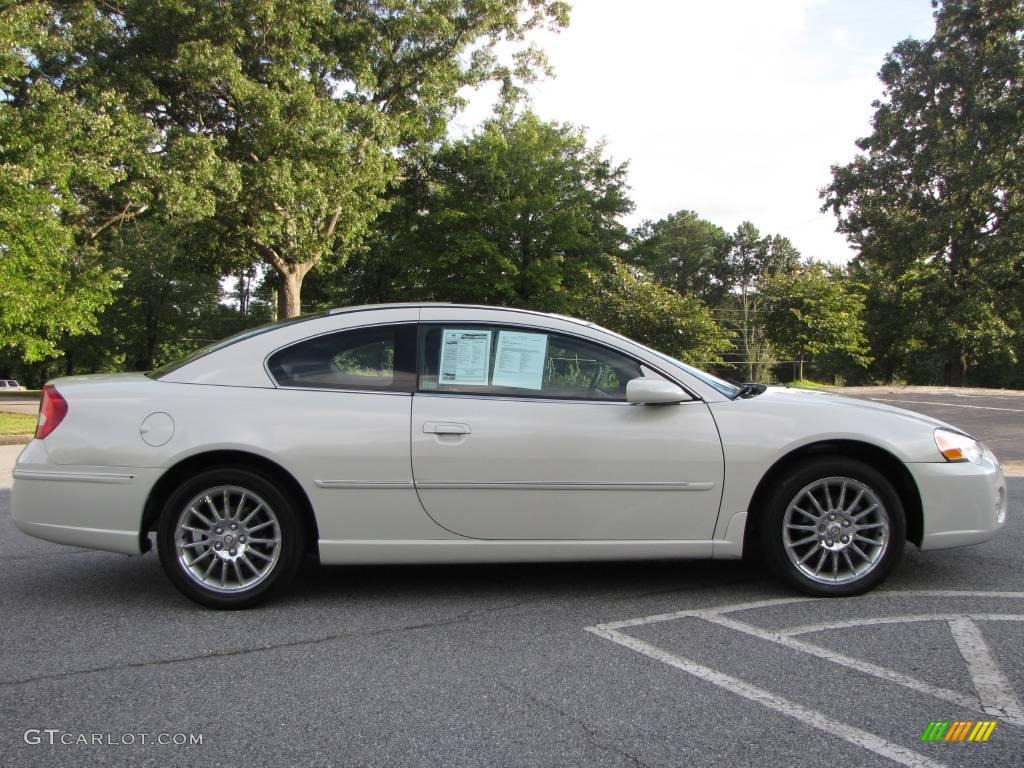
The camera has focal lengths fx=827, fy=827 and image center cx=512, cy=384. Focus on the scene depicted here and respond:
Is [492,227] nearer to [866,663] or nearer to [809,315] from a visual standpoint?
[809,315]

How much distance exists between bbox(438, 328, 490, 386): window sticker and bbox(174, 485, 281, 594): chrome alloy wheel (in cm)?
114

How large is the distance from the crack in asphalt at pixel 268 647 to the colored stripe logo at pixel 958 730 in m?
2.00

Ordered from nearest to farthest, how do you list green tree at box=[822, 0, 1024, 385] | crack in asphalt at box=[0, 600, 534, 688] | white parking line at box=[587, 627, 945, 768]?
white parking line at box=[587, 627, 945, 768] → crack in asphalt at box=[0, 600, 534, 688] → green tree at box=[822, 0, 1024, 385]

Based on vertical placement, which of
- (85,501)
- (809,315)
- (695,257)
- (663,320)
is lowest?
(85,501)

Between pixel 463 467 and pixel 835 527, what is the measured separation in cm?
195

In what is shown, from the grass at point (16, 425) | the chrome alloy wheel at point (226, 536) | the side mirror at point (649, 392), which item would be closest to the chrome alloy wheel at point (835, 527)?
the side mirror at point (649, 392)

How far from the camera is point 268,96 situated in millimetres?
19609

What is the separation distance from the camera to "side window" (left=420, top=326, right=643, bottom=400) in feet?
14.1

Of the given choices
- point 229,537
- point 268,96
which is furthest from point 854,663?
point 268,96

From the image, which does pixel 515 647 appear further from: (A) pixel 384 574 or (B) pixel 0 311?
(B) pixel 0 311

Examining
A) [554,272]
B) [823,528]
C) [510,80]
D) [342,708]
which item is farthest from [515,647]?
[554,272]

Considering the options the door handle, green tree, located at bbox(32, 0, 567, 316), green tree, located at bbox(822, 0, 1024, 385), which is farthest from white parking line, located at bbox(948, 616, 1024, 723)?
green tree, located at bbox(822, 0, 1024, 385)

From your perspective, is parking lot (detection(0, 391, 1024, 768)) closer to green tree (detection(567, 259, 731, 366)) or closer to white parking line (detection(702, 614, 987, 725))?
white parking line (detection(702, 614, 987, 725))

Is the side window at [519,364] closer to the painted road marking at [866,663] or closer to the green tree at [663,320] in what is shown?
the painted road marking at [866,663]
